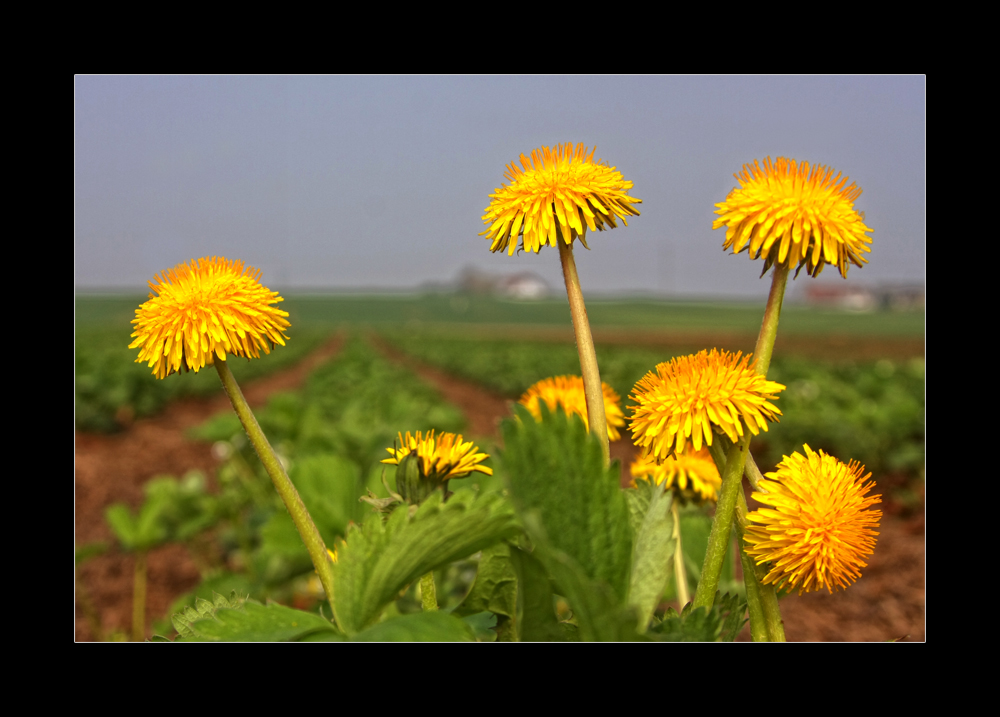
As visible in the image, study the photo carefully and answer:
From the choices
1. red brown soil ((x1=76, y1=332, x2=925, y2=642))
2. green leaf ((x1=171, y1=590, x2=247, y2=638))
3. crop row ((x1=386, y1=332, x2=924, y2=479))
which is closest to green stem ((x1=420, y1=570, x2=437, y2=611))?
green leaf ((x1=171, y1=590, x2=247, y2=638))

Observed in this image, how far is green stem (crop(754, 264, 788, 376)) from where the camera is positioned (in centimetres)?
45

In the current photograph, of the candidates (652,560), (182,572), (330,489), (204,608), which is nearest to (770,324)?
(652,560)

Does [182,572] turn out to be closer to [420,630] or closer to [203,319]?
[203,319]

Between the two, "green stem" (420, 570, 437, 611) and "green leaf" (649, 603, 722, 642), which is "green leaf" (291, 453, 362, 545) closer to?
"green stem" (420, 570, 437, 611)

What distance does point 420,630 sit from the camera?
365 mm

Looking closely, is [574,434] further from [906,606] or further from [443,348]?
[443,348]

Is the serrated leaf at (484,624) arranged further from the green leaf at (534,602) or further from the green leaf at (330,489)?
the green leaf at (330,489)

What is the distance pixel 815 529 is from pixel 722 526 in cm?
6

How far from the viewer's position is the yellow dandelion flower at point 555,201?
1.57 ft

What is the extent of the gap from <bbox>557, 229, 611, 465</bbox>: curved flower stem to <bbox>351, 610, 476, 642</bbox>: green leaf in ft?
0.46

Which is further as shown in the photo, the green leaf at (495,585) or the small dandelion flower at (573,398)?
the small dandelion flower at (573,398)

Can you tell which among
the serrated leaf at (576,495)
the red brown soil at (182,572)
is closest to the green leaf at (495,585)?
the serrated leaf at (576,495)

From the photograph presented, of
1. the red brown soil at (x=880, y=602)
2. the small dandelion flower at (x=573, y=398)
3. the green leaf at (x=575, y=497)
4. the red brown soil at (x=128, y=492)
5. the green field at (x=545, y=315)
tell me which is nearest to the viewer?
the green leaf at (x=575, y=497)

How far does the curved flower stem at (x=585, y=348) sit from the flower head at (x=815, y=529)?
4.4 inches
